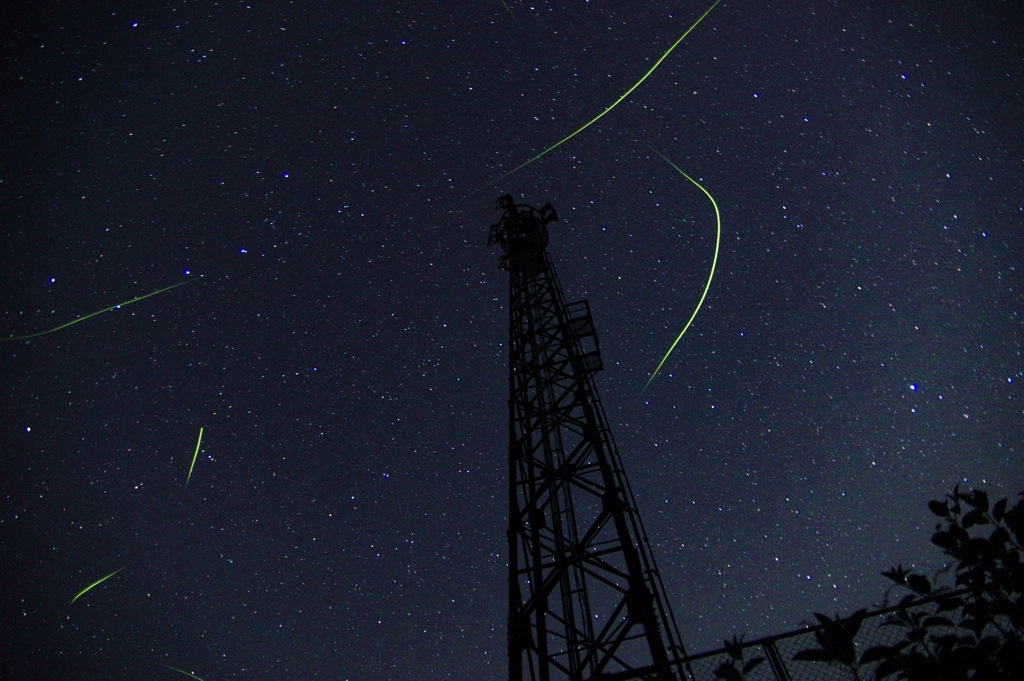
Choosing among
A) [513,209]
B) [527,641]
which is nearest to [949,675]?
[527,641]

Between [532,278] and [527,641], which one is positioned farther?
[532,278]

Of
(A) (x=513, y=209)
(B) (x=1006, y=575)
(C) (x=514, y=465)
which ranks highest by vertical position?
(A) (x=513, y=209)

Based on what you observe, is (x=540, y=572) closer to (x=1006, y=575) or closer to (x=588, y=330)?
(x=588, y=330)

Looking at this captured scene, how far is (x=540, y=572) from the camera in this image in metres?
7.62

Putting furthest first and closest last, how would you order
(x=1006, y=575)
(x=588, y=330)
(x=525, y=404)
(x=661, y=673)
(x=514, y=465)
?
(x=588, y=330) < (x=525, y=404) < (x=514, y=465) < (x=661, y=673) < (x=1006, y=575)

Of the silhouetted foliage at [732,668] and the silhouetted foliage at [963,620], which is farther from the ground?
the silhouetted foliage at [963,620]

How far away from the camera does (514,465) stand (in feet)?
29.5

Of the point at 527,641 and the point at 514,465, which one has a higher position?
the point at 514,465

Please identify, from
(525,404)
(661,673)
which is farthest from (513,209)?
(661,673)

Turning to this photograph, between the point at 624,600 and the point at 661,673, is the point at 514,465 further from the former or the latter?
the point at 661,673

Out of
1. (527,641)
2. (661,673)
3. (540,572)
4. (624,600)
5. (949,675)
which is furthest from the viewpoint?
(540,572)

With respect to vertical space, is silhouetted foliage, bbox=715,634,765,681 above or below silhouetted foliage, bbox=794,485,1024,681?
below

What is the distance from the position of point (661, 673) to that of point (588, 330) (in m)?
7.24

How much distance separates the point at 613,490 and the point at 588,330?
13.2ft
